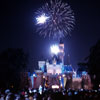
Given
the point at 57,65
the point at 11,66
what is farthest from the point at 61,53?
the point at 11,66

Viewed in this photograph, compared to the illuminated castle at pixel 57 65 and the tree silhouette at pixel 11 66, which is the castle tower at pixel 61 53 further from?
the tree silhouette at pixel 11 66

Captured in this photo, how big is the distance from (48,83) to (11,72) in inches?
1769

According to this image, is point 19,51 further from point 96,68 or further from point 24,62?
point 96,68

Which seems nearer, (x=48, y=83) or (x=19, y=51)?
(x=19, y=51)

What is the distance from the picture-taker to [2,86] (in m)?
40.0

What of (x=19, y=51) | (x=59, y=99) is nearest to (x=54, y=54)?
(x=19, y=51)

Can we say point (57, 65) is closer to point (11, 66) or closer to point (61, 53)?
point (61, 53)

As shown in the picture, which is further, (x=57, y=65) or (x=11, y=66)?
(x=57, y=65)

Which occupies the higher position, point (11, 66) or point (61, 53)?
point (61, 53)

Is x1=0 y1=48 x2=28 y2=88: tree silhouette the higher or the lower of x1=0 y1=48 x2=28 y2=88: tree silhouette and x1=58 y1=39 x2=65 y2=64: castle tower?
the lower

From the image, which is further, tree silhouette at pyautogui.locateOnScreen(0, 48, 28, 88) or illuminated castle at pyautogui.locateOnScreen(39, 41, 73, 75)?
illuminated castle at pyautogui.locateOnScreen(39, 41, 73, 75)

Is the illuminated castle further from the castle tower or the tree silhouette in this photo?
the tree silhouette

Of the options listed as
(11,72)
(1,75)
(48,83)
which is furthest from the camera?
(48,83)

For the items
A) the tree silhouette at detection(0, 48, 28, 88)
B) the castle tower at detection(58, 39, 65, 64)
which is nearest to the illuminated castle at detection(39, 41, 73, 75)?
the castle tower at detection(58, 39, 65, 64)
